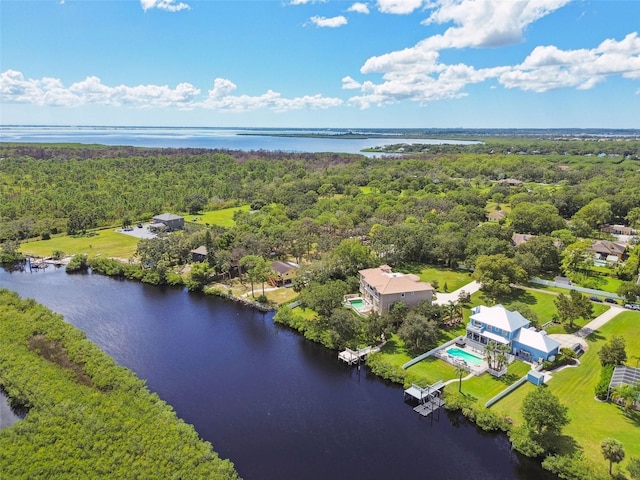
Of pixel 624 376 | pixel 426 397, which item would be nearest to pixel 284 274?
pixel 426 397

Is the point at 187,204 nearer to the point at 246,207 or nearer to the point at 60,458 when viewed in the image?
the point at 246,207

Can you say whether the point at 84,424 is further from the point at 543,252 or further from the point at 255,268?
the point at 543,252

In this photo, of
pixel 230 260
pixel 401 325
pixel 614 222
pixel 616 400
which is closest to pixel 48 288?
pixel 230 260

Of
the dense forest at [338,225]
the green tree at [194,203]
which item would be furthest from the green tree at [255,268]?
the green tree at [194,203]

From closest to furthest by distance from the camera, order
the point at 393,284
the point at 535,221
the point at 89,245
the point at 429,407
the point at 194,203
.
Answer: the point at 429,407 < the point at 393,284 < the point at 535,221 < the point at 89,245 < the point at 194,203

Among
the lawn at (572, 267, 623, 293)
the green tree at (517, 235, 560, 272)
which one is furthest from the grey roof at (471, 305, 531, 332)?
the green tree at (517, 235, 560, 272)

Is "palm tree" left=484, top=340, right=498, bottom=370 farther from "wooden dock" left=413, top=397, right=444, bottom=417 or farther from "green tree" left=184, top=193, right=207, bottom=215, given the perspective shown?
"green tree" left=184, top=193, right=207, bottom=215
